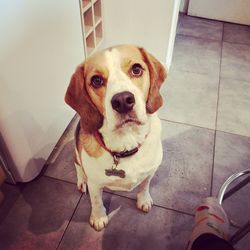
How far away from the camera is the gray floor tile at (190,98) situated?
2.10m

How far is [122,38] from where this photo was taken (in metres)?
2.34

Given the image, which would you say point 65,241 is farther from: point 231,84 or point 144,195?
point 231,84

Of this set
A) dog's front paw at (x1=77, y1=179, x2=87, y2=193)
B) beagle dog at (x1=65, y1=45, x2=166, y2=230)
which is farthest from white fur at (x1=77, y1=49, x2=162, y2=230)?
dog's front paw at (x1=77, y1=179, x2=87, y2=193)

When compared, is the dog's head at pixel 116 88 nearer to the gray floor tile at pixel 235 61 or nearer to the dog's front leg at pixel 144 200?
the dog's front leg at pixel 144 200

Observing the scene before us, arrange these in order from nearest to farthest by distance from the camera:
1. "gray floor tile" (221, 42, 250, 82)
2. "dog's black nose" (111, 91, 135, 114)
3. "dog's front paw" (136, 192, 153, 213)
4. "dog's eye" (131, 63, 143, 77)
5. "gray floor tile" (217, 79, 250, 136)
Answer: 1. "dog's black nose" (111, 91, 135, 114)
2. "dog's eye" (131, 63, 143, 77)
3. "dog's front paw" (136, 192, 153, 213)
4. "gray floor tile" (217, 79, 250, 136)
5. "gray floor tile" (221, 42, 250, 82)

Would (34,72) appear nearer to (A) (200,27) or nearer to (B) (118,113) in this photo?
(B) (118,113)

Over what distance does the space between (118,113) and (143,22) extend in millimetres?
1454

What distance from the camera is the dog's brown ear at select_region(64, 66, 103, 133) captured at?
3.41 feet

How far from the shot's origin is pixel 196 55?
2.74 metres

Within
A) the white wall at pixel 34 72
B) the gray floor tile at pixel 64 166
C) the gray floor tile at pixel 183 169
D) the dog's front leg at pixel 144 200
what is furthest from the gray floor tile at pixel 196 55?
the dog's front leg at pixel 144 200

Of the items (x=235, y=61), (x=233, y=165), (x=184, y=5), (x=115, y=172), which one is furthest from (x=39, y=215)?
(x=184, y=5)

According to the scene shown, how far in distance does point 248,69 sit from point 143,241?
6.32 feet

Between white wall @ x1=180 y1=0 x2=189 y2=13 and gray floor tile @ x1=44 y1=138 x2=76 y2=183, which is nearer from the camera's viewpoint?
gray floor tile @ x1=44 y1=138 x2=76 y2=183

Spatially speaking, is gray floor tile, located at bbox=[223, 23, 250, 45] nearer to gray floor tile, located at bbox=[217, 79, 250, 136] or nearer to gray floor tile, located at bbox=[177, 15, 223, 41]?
gray floor tile, located at bbox=[177, 15, 223, 41]
